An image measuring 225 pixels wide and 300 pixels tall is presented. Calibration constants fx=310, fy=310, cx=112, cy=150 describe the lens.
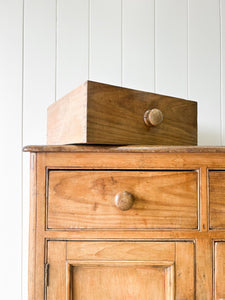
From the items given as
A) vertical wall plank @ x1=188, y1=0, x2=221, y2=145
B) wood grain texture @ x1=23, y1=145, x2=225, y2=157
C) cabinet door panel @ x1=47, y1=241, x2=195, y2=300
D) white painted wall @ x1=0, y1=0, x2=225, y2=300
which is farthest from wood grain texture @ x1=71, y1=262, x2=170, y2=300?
vertical wall plank @ x1=188, y1=0, x2=221, y2=145

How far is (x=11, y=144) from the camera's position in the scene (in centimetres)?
124

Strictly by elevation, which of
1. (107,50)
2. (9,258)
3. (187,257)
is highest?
(107,50)

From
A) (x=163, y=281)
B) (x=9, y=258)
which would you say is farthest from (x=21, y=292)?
(x=163, y=281)

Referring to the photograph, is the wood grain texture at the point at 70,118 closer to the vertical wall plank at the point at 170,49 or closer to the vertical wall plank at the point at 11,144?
the vertical wall plank at the point at 11,144

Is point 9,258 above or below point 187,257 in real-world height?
below

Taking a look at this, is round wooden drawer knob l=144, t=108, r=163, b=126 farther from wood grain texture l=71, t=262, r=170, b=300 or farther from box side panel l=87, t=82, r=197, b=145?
wood grain texture l=71, t=262, r=170, b=300

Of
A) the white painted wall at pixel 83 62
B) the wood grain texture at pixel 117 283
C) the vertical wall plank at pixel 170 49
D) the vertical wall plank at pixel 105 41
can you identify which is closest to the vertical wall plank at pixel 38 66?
the white painted wall at pixel 83 62

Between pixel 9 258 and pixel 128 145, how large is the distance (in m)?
0.77

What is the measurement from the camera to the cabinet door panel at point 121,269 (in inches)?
29.0

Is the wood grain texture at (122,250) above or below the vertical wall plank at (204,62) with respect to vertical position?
below

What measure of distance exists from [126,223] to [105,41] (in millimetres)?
820

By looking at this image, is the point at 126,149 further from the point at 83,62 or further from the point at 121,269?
the point at 83,62

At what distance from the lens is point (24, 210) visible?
1.23m

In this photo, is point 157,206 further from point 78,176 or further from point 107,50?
point 107,50
